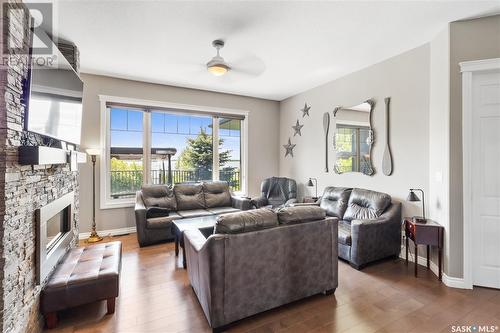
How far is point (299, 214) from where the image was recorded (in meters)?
2.20

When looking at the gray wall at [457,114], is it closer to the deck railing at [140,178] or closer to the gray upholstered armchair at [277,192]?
the gray upholstered armchair at [277,192]

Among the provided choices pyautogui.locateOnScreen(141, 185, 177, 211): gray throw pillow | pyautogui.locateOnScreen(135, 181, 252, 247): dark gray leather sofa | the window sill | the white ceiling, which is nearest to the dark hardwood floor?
pyautogui.locateOnScreen(135, 181, 252, 247): dark gray leather sofa

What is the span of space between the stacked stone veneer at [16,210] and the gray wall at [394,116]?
414 cm

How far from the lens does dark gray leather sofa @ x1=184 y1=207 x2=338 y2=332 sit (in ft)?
6.05

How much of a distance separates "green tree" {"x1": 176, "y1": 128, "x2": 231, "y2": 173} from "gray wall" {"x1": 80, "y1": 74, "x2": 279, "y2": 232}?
2.40 feet

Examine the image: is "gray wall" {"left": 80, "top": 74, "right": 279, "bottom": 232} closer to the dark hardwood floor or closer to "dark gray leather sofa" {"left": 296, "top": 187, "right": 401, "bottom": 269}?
the dark hardwood floor

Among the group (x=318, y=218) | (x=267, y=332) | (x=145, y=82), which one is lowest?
(x=267, y=332)

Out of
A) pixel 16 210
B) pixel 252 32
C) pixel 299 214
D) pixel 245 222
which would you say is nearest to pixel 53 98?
pixel 16 210

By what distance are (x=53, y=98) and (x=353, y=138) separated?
407 centimetres

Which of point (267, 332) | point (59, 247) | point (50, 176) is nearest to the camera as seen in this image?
point (267, 332)

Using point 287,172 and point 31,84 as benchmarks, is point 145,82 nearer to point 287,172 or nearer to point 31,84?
point 31,84

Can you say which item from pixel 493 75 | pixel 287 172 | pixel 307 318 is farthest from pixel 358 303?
pixel 287 172

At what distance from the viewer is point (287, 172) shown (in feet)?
19.3

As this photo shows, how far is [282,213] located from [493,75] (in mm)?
2715
